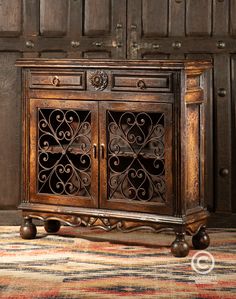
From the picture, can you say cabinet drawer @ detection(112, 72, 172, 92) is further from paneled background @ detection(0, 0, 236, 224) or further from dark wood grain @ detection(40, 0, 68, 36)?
dark wood grain @ detection(40, 0, 68, 36)

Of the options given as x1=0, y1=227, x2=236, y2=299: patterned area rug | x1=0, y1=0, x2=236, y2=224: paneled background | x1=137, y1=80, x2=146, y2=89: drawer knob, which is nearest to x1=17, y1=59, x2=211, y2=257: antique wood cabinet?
x1=137, y1=80, x2=146, y2=89: drawer knob

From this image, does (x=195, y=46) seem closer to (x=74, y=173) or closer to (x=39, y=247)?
(x=74, y=173)

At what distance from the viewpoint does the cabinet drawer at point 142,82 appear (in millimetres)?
4828

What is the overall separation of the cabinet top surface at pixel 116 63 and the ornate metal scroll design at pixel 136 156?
267 mm

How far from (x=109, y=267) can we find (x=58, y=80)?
116cm

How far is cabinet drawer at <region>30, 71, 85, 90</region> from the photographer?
5109 mm

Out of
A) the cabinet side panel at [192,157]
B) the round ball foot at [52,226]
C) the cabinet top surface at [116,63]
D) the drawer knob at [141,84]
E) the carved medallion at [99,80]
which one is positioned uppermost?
the cabinet top surface at [116,63]

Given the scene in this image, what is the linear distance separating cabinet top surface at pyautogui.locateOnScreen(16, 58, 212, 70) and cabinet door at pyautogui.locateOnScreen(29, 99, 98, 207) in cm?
21

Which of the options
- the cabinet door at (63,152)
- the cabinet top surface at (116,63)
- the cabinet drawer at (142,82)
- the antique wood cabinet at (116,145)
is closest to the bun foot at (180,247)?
the antique wood cabinet at (116,145)

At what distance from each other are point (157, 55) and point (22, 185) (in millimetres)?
1132

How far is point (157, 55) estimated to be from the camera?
5.57 metres

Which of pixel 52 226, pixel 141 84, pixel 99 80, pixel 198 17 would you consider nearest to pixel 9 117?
pixel 52 226

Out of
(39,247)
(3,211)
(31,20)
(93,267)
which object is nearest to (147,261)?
(93,267)

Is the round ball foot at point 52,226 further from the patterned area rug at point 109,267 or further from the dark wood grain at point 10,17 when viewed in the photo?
the dark wood grain at point 10,17
